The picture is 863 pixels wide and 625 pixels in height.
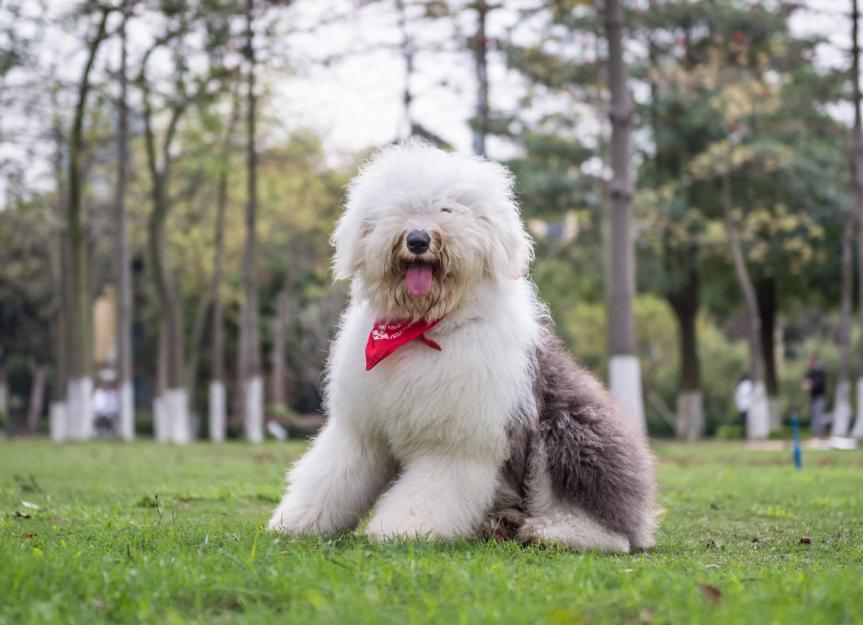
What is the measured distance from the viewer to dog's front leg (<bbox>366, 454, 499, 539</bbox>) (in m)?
4.82

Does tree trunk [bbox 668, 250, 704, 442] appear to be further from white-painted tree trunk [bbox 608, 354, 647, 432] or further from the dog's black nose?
the dog's black nose

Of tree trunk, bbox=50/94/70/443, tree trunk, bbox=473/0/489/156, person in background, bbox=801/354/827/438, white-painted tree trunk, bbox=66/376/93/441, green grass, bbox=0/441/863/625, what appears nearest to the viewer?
green grass, bbox=0/441/863/625

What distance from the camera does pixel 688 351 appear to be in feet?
91.9

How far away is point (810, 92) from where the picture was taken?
74.4 ft

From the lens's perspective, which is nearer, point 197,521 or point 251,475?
point 197,521

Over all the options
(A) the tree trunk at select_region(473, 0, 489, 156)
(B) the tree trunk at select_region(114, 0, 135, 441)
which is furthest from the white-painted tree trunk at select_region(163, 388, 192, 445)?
(A) the tree trunk at select_region(473, 0, 489, 156)

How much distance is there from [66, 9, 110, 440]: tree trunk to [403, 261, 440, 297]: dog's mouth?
1698 cm

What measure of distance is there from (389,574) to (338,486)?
154cm

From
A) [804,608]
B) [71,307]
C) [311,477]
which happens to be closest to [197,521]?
[311,477]

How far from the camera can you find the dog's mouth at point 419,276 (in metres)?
4.95

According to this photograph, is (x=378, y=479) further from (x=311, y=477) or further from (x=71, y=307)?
(x=71, y=307)

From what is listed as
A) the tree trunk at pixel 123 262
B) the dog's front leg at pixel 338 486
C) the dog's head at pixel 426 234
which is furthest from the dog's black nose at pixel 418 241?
the tree trunk at pixel 123 262

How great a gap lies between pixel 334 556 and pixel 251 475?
649 cm

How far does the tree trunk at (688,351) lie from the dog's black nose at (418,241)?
76.0 ft
